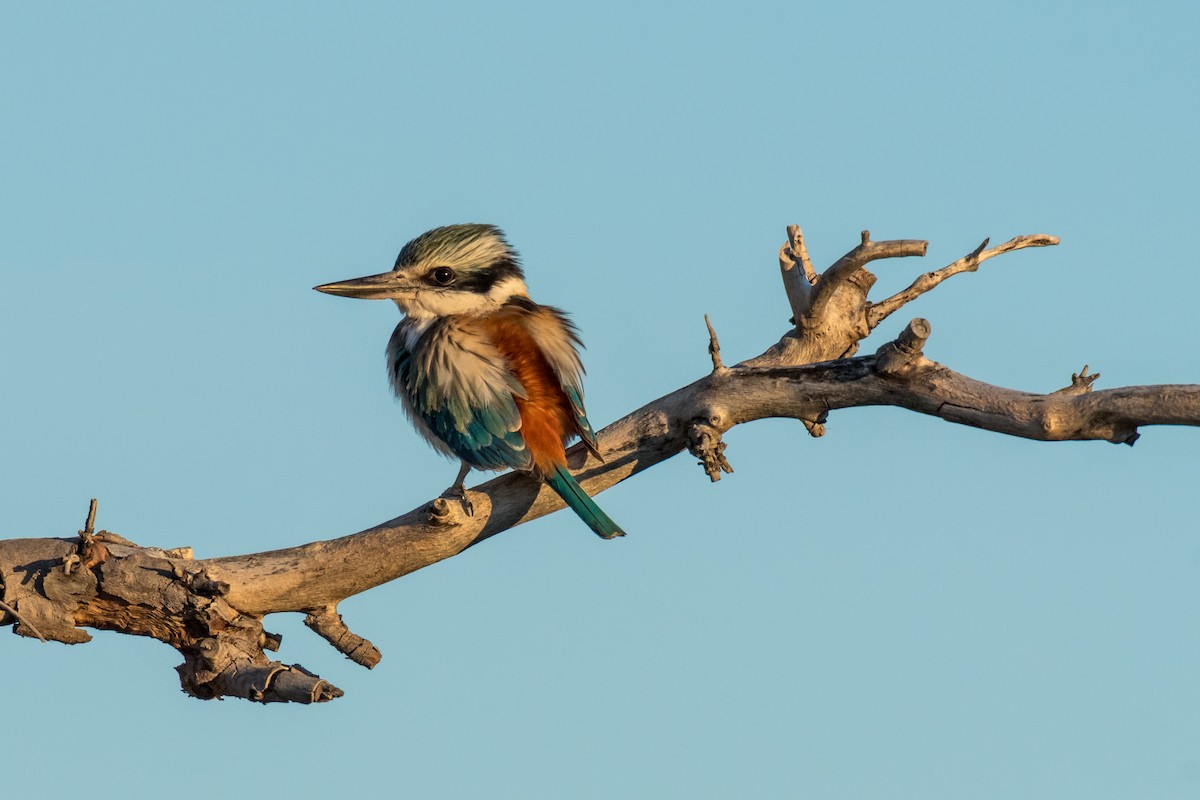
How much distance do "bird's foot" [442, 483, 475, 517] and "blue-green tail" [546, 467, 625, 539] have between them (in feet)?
1.17

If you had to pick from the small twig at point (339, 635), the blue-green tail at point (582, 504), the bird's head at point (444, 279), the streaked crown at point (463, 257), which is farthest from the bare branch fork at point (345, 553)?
the streaked crown at point (463, 257)

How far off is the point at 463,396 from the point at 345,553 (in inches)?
36.1

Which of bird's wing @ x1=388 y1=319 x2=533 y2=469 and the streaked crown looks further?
the streaked crown

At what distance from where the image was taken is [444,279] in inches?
280

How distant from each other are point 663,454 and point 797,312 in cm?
97

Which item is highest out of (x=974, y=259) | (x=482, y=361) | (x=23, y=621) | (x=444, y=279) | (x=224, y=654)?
(x=444, y=279)

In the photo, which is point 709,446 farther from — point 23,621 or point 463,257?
point 23,621

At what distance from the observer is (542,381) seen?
21.0 ft

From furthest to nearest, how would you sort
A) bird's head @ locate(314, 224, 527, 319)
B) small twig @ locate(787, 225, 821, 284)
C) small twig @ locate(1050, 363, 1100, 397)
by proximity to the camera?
bird's head @ locate(314, 224, 527, 319), small twig @ locate(787, 225, 821, 284), small twig @ locate(1050, 363, 1100, 397)

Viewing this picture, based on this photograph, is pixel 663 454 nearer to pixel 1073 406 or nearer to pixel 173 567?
pixel 1073 406

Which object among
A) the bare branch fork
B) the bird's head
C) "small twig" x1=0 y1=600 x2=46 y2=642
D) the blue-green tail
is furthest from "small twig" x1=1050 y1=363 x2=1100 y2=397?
"small twig" x1=0 y1=600 x2=46 y2=642

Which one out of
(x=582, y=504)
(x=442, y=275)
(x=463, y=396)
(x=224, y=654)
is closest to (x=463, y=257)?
(x=442, y=275)

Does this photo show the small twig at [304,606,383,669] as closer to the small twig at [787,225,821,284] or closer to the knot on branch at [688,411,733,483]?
the knot on branch at [688,411,733,483]

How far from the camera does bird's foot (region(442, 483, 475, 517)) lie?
6.03 meters
